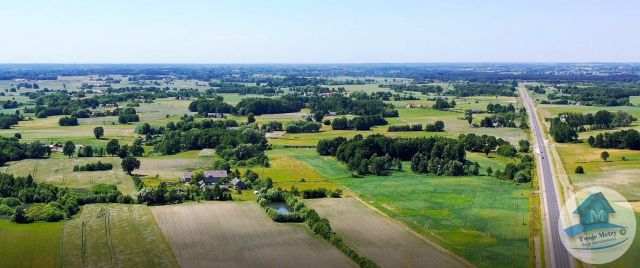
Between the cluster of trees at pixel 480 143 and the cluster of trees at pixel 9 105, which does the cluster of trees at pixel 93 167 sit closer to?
the cluster of trees at pixel 480 143

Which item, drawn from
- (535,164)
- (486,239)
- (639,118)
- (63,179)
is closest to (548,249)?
(486,239)

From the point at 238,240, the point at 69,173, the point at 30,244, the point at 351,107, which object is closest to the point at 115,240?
the point at 30,244

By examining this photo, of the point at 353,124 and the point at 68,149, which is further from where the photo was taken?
the point at 353,124

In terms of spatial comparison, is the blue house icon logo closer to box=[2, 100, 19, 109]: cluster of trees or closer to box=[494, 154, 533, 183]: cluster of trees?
box=[494, 154, 533, 183]: cluster of trees

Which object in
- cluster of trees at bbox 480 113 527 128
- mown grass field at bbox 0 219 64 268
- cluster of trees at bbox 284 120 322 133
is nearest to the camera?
mown grass field at bbox 0 219 64 268

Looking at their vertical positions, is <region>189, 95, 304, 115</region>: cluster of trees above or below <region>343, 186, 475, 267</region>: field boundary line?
below

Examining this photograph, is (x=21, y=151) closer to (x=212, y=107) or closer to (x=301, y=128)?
(x=301, y=128)

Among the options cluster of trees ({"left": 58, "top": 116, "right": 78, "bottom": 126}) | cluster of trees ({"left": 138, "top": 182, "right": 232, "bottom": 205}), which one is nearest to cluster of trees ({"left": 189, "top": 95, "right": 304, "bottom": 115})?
cluster of trees ({"left": 58, "top": 116, "right": 78, "bottom": 126})
